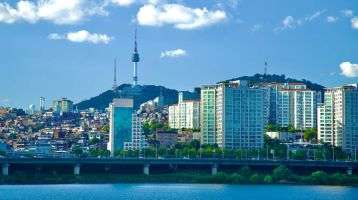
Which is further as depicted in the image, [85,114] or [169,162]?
[85,114]

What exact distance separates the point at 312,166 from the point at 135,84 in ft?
363

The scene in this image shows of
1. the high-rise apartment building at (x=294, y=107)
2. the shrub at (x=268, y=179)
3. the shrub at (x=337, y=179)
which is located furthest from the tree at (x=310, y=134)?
the shrub at (x=268, y=179)

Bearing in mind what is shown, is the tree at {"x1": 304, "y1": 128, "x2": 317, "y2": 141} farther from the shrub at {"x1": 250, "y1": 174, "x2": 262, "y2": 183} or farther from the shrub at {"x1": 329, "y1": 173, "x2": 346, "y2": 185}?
the shrub at {"x1": 250, "y1": 174, "x2": 262, "y2": 183}

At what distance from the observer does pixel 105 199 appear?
56.4m

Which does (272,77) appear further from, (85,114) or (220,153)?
(220,153)

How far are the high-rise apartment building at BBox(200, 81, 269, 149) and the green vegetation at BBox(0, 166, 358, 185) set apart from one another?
29.8 metres

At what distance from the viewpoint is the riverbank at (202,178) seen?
8075cm

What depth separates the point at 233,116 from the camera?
117 meters

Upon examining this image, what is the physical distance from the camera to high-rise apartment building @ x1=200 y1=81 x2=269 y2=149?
379 feet

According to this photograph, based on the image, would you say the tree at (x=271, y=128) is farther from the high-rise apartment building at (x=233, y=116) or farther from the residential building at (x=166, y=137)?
the residential building at (x=166, y=137)

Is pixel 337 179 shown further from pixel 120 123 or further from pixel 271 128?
pixel 271 128

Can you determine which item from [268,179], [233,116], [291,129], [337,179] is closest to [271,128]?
[291,129]

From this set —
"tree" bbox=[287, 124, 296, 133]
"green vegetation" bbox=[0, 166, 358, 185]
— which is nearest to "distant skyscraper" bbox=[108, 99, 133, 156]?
"tree" bbox=[287, 124, 296, 133]

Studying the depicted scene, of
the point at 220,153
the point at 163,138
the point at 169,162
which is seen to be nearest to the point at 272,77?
the point at 163,138
